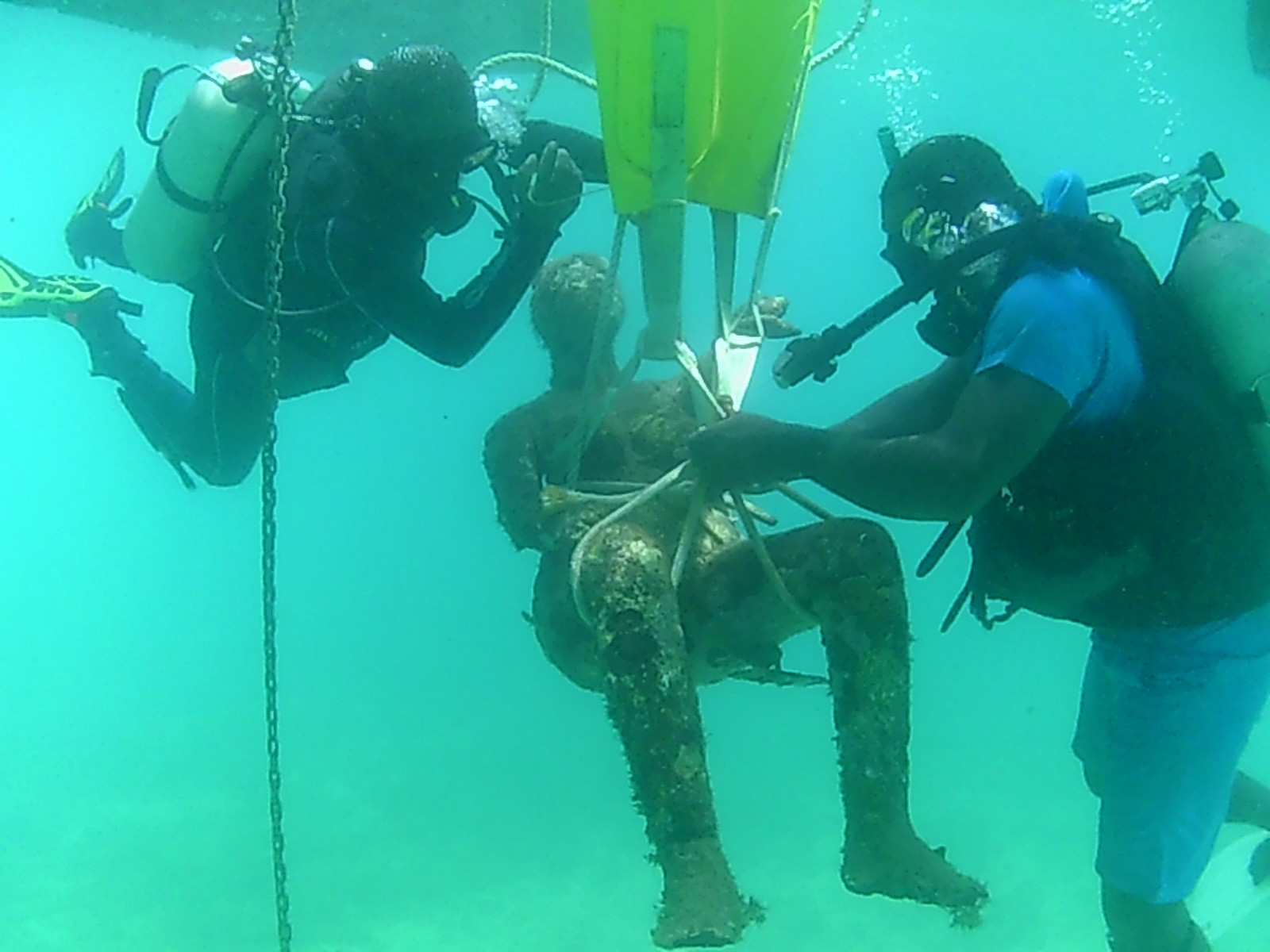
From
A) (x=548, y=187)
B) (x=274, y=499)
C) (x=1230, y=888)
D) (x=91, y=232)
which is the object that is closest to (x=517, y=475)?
(x=548, y=187)

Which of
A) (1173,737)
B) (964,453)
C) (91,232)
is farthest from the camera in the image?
(91,232)

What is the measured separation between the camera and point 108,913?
11750 mm

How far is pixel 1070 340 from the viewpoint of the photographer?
293 cm

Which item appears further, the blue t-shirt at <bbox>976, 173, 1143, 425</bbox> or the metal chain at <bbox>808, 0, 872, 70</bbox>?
the metal chain at <bbox>808, 0, 872, 70</bbox>

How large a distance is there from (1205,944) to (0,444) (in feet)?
300

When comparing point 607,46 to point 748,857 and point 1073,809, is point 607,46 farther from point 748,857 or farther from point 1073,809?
point 1073,809

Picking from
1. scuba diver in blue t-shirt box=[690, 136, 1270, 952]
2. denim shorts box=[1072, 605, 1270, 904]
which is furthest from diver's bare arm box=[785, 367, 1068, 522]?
denim shorts box=[1072, 605, 1270, 904]

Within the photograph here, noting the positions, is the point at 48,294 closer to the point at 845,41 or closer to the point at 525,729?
the point at 845,41

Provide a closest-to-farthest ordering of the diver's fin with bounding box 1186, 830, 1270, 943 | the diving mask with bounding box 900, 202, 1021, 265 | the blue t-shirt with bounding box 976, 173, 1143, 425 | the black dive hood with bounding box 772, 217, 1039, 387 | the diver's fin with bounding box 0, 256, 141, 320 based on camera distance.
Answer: the blue t-shirt with bounding box 976, 173, 1143, 425
the black dive hood with bounding box 772, 217, 1039, 387
the diving mask with bounding box 900, 202, 1021, 265
the diver's fin with bounding box 0, 256, 141, 320
the diver's fin with bounding box 1186, 830, 1270, 943

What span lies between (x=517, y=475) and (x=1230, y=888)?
4811 mm

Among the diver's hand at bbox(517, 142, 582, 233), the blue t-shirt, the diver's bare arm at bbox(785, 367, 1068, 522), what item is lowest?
the diver's bare arm at bbox(785, 367, 1068, 522)

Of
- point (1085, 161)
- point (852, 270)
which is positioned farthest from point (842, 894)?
point (852, 270)

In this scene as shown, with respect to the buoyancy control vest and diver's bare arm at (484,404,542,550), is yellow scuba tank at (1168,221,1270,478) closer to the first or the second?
the buoyancy control vest

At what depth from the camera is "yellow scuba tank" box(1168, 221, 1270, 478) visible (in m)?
3.24
